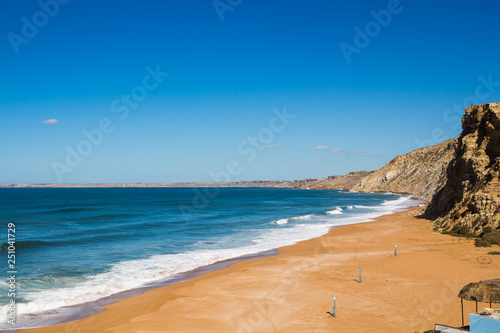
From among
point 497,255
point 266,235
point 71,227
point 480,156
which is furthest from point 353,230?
point 71,227

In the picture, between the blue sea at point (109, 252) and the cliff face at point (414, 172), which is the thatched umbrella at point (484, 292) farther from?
the cliff face at point (414, 172)

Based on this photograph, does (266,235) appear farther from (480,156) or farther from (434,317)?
(434,317)

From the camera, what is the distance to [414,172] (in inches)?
5325

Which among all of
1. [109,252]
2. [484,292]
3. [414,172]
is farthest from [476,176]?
[414,172]

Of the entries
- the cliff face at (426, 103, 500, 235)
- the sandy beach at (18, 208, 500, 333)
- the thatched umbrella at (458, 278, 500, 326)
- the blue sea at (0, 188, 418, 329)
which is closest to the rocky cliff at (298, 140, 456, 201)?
the cliff face at (426, 103, 500, 235)

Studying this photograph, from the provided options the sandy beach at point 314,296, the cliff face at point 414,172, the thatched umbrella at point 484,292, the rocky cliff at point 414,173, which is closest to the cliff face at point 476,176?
the sandy beach at point 314,296

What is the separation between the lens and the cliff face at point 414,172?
4311 inches

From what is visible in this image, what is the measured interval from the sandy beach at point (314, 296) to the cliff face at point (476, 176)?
3.63 meters

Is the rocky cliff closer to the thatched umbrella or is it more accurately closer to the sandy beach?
the sandy beach

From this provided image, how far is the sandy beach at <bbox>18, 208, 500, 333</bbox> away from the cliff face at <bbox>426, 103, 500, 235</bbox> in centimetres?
363

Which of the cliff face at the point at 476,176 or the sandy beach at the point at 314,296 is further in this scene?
the cliff face at the point at 476,176

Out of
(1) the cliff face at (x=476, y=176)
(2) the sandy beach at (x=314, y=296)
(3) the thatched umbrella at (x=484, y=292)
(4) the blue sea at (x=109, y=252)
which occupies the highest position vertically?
(1) the cliff face at (x=476, y=176)

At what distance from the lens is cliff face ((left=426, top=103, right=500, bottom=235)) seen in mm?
24656

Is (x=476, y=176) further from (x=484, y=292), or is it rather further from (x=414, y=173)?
(x=414, y=173)
